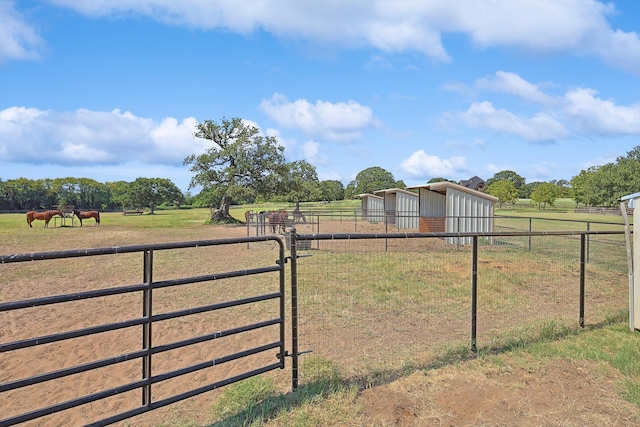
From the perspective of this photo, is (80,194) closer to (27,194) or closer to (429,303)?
(27,194)

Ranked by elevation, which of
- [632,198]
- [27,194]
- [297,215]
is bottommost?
[297,215]

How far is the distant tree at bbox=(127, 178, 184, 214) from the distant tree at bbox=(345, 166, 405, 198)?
47.4 m

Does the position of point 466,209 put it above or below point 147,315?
above

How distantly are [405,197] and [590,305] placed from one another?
18.1 metres

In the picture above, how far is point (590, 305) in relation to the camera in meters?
6.67

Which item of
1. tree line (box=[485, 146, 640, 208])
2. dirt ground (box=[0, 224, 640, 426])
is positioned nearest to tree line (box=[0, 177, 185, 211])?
tree line (box=[485, 146, 640, 208])

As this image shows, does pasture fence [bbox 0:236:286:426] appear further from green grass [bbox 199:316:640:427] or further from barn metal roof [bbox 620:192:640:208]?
barn metal roof [bbox 620:192:640:208]

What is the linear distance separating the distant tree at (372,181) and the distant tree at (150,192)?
47368 mm

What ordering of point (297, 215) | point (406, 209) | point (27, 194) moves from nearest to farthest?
point (406, 209)
point (297, 215)
point (27, 194)

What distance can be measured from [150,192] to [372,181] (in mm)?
57153

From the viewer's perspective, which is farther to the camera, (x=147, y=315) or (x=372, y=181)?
(x=372, y=181)

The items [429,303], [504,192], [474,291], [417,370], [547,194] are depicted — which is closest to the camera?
[417,370]

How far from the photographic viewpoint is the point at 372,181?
106812mm

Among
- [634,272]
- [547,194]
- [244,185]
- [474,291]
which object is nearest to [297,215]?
[244,185]
